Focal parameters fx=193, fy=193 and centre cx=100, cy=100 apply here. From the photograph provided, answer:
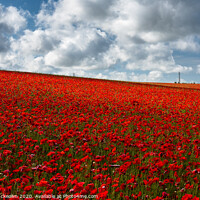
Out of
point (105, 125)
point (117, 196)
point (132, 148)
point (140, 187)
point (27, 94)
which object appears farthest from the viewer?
point (27, 94)

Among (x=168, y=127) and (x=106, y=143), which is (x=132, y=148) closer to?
(x=106, y=143)

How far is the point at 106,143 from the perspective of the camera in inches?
220

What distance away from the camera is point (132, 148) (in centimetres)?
523

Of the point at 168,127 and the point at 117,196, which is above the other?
the point at 168,127

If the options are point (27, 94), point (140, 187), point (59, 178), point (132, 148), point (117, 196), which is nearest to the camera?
point (59, 178)

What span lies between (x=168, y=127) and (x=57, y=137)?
421 centimetres

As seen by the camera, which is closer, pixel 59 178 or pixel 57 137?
pixel 59 178

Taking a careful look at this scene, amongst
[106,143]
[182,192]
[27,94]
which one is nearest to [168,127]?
[106,143]

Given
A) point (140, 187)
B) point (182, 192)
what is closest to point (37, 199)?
point (140, 187)

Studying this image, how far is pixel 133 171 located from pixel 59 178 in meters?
1.76

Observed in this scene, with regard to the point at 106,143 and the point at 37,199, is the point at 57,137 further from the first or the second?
the point at 37,199

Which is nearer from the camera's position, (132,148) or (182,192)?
(182,192)

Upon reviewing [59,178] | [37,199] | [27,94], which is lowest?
[37,199]

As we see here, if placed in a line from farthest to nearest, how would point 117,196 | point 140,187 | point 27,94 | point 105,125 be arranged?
point 27,94 → point 105,125 → point 140,187 → point 117,196
